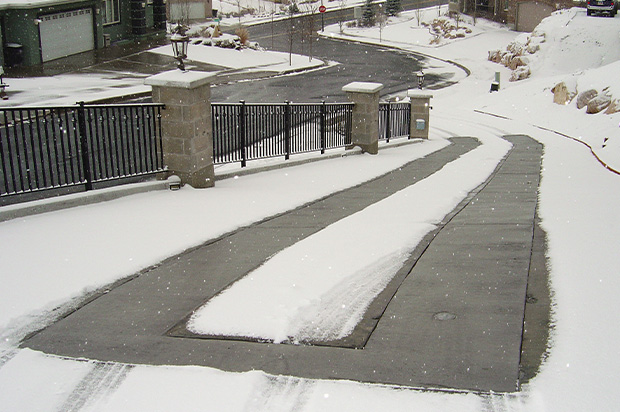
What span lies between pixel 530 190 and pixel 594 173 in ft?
9.83

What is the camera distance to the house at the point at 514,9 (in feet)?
157

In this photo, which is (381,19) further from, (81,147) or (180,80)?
(81,147)

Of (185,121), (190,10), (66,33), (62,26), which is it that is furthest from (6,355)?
(190,10)

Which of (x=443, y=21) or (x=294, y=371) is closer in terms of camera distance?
(x=294, y=371)

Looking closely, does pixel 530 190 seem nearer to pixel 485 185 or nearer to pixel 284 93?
pixel 485 185

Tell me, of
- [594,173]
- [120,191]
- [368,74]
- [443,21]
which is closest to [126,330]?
[120,191]

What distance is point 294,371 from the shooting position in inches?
169

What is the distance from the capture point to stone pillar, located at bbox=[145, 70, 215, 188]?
949 cm

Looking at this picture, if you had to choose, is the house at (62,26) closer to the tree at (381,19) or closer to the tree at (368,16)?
the tree at (381,19)

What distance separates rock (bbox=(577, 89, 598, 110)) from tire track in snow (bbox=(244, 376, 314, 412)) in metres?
22.3

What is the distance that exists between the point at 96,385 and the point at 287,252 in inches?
116

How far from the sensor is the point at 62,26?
3306 centimetres

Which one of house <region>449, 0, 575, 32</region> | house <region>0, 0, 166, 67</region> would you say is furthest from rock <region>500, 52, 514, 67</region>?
house <region>0, 0, 166, 67</region>

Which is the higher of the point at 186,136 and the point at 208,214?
the point at 186,136
